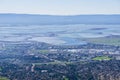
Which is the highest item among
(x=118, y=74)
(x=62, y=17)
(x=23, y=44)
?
(x=118, y=74)

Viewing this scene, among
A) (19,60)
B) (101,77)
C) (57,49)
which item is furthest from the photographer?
(57,49)

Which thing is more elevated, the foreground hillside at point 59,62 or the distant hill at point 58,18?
the foreground hillside at point 59,62

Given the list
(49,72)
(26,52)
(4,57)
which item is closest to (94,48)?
(26,52)

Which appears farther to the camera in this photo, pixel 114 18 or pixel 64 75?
pixel 114 18

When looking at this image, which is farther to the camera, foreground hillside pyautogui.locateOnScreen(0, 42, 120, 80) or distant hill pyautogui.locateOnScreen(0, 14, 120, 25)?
distant hill pyautogui.locateOnScreen(0, 14, 120, 25)

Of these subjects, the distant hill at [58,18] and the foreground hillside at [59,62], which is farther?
the distant hill at [58,18]

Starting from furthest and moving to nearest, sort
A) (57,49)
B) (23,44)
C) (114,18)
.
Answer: (114,18) → (23,44) → (57,49)

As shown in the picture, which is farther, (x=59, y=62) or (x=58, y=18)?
(x=58, y=18)

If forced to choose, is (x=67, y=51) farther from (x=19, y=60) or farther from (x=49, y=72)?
(x=49, y=72)

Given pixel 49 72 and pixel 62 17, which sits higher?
pixel 49 72

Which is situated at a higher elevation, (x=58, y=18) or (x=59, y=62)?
(x=59, y=62)

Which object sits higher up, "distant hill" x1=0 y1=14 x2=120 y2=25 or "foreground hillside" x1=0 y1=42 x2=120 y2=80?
"foreground hillside" x1=0 y1=42 x2=120 y2=80
